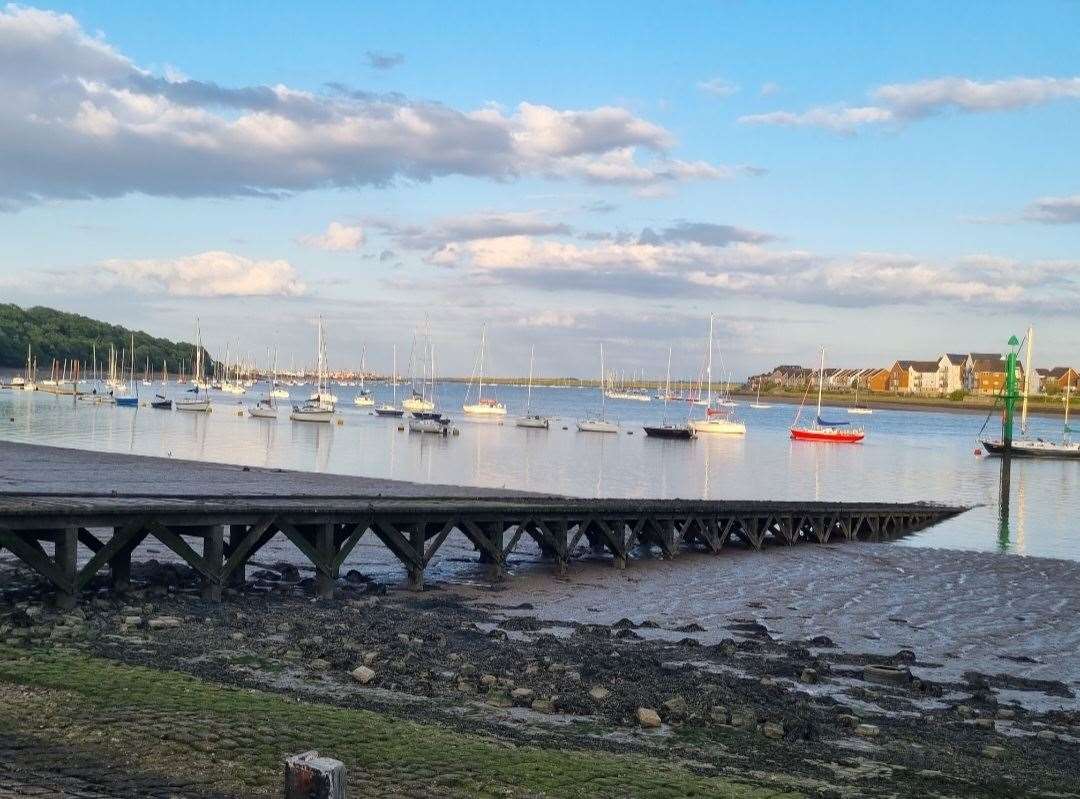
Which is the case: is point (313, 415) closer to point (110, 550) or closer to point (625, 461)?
point (625, 461)

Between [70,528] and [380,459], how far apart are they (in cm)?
5997

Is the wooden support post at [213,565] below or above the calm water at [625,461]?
above

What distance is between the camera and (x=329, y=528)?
23172 mm

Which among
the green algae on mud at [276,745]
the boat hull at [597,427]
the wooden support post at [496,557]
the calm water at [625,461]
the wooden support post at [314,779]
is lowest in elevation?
the calm water at [625,461]

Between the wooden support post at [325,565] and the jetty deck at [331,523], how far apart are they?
2 centimetres

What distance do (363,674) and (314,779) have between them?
30.9ft

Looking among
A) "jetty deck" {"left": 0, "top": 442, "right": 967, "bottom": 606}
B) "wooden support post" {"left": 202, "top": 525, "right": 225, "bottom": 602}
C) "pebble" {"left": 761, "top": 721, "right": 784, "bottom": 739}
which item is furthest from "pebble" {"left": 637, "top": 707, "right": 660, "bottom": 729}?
"jetty deck" {"left": 0, "top": 442, "right": 967, "bottom": 606}

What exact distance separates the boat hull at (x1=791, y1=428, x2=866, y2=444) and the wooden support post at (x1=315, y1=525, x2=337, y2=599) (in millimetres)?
110327

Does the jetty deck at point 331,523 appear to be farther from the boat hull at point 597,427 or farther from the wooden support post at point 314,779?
the boat hull at point 597,427

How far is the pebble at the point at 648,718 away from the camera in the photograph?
13.4m

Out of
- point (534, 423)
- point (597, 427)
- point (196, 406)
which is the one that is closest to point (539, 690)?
point (597, 427)

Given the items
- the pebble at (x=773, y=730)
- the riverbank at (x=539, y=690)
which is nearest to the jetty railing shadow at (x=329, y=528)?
the riverbank at (x=539, y=690)

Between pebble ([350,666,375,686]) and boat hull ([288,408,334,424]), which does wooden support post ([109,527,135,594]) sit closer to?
pebble ([350,666,375,686])

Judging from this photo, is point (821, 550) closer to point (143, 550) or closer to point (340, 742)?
point (143, 550)
